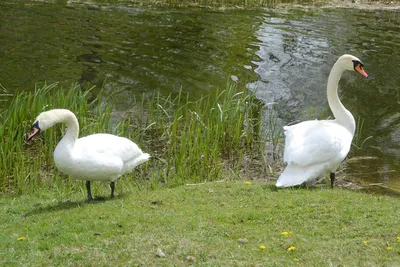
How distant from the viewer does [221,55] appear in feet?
58.0

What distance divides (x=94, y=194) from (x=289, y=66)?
9.89m

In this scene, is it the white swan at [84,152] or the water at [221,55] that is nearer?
the white swan at [84,152]

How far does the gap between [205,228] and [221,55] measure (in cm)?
1151

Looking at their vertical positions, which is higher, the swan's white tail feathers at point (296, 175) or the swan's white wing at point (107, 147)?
the swan's white wing at point (107, 147)

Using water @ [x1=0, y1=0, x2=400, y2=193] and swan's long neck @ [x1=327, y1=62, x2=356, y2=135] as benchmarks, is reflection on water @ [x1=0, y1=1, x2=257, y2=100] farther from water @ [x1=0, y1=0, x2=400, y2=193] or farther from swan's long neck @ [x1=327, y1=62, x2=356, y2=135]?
swan's long neck @ [x1=327, y1=62, x2=356, y2=135]

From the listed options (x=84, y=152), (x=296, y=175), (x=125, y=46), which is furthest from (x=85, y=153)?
(x=125, y=46)

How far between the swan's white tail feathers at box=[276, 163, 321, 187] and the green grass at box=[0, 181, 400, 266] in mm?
120

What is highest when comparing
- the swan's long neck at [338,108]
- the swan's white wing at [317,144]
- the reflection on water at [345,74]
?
the swan's long neck at [338,108]

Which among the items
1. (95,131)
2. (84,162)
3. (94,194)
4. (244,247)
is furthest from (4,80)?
(244,247)

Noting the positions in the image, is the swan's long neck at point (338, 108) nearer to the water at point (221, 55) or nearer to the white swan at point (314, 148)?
the white swan at point (314, 148)

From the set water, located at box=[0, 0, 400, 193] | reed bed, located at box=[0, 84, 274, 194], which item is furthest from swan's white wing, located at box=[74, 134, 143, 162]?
water, located at box=[0, 0, 400, 193]

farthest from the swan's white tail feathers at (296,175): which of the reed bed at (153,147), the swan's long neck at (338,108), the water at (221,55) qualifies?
the water at (221,55)

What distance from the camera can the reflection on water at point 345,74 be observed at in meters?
11.9

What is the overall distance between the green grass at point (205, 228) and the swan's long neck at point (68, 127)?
0.77 meters
